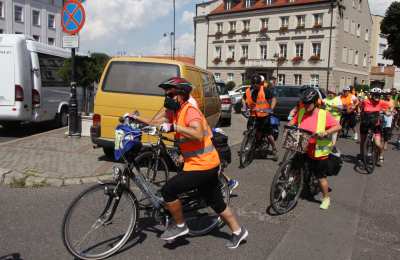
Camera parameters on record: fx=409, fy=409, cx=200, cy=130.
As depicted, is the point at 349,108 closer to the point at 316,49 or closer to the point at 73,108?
the point at 73,108

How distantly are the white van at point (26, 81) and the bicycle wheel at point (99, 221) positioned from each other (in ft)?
23.1

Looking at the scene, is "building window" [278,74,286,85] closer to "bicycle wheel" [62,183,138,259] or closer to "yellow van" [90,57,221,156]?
"yellow van" [90,57,221,156]

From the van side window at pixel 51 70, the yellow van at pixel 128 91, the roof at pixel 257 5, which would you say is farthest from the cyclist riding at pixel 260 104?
the roof at pixel 257 5

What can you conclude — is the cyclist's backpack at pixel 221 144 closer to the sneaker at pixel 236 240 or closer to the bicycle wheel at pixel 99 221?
the sneaker at pixel 236 240

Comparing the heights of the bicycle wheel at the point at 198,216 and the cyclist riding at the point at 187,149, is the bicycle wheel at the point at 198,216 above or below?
below

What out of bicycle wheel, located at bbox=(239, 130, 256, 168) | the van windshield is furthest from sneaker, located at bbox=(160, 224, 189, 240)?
bicycle wheel, located at bbox=(239, 130, 256, 168)

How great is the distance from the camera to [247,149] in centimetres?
799

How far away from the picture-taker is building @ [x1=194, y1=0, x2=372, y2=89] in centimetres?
5097

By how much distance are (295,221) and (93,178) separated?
10.4 feet

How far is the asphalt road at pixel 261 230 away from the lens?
13.1 feet

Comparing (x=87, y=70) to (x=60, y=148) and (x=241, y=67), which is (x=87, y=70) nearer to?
(x=60, y=148)

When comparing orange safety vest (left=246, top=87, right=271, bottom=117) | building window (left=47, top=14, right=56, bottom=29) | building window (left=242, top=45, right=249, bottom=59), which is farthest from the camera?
building window (left=242, top=45, right=249, bottom=59)

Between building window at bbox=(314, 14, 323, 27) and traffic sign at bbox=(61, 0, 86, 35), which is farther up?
building window at bbox=(314, 14, 323, 27)

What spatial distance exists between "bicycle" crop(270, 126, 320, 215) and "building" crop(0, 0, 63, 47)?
4847 cm
